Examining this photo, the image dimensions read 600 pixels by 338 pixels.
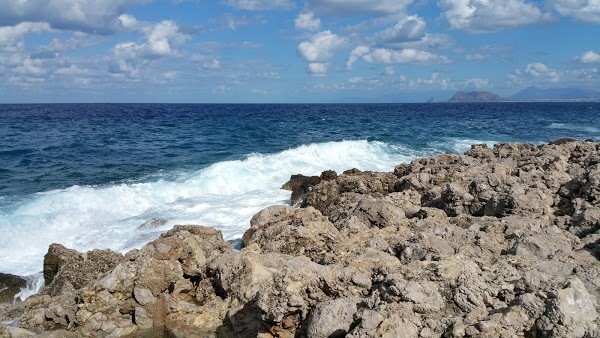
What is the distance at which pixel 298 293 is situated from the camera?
5816 millimetres

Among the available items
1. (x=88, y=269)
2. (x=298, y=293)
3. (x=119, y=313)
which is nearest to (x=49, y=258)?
(x=88, y=269)

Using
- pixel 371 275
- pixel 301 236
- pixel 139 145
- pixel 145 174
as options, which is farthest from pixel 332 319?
pixel 139 145

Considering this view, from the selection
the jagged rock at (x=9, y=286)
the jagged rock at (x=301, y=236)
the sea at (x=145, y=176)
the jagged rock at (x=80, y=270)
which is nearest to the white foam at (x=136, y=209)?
the sea at (x=145, y=176)

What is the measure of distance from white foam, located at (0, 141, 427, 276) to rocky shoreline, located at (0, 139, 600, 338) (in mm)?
3495

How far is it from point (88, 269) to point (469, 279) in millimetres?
7009

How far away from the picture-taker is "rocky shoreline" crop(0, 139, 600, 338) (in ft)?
15.8

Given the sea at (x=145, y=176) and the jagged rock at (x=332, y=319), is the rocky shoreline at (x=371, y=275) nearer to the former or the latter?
Result: the jagged rock at (x=332, y=319)

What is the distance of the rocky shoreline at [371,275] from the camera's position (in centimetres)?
483

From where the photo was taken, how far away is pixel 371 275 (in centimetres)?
612

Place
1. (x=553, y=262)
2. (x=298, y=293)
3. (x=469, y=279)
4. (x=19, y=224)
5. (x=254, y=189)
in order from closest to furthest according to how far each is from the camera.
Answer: (x=469, y=279)
(x=298, y=293)
(x=553, y=262)
(x=19, y=224)
(x=254, y=189)

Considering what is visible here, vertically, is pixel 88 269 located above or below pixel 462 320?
below

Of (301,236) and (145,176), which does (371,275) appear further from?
(145,176)

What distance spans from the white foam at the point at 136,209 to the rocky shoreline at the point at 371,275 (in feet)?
11.5

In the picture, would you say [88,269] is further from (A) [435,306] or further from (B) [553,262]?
(B) [553,262]
